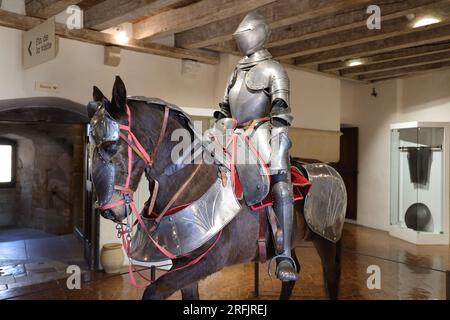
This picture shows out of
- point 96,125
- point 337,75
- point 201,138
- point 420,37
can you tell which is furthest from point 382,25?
point 96,125

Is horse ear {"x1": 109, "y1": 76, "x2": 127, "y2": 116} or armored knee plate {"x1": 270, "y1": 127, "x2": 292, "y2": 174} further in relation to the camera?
armored knee plate {"x1": 270, "y1": 127, "x2": 292, "y2": 174}

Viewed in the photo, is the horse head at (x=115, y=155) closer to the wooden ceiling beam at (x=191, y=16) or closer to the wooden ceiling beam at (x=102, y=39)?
the wooden ceiling beam at (x=191, y=16)

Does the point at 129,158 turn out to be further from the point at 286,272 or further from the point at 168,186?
the point at 286,272

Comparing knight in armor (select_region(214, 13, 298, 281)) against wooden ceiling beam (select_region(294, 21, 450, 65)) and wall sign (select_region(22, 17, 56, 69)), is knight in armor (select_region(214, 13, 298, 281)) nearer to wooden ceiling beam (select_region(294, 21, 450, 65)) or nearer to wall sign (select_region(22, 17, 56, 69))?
wall sign (select_region(22, 17, 56, 69))

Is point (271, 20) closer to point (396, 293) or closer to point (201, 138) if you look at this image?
point (201, 138)

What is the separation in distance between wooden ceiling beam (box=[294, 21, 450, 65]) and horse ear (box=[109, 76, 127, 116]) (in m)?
3.86

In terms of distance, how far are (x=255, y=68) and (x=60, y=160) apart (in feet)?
11.5

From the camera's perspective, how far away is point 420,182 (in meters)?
7.01

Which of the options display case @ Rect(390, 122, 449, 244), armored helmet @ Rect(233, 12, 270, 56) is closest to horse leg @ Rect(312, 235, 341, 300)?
armored helmet @ Rect(233, 12, 270, 56)

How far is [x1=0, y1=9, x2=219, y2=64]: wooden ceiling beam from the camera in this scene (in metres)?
3.91

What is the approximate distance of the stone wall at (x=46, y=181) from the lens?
16.4ft

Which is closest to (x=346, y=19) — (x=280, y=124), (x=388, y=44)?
(x=388, y=44)

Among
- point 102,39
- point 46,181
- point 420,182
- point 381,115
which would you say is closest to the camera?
point 102,39

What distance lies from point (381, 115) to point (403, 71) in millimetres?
1068
